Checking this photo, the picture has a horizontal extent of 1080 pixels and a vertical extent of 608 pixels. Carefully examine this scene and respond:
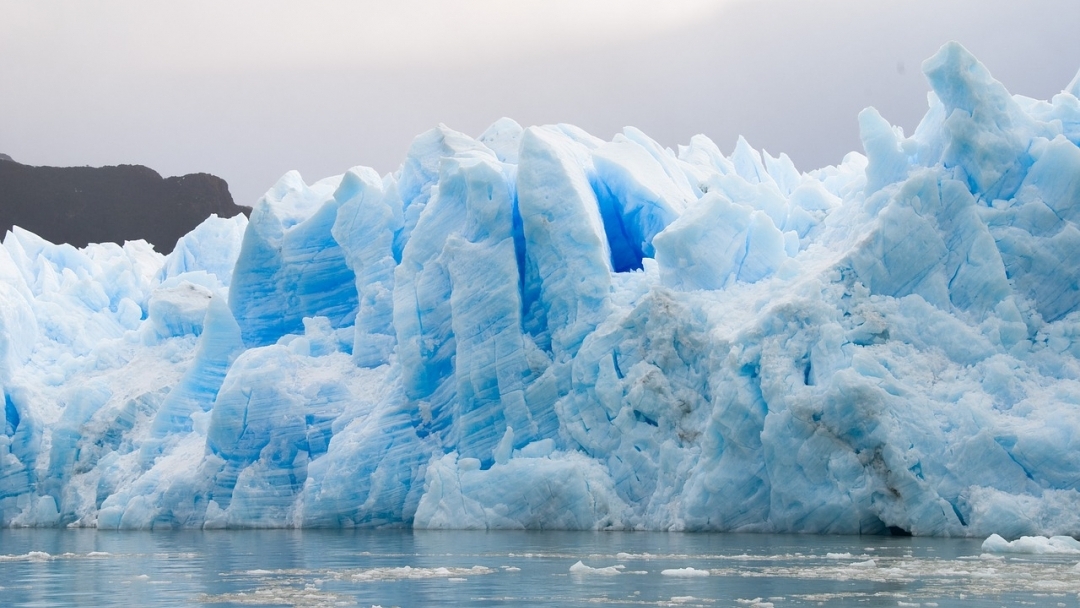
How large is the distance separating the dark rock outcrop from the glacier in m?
35.2

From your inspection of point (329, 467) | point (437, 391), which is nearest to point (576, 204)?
point (437, 391)

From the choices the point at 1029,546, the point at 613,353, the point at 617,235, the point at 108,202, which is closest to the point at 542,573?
the point at 1029,546

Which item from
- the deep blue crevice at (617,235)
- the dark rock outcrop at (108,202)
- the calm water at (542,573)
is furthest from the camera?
the dark rock outcrop at (108,202)

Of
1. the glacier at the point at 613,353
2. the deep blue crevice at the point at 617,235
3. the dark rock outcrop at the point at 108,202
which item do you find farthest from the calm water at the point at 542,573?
the dark rock outcrop at the point at 108,202

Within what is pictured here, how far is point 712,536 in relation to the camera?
Result: 58.3 feet

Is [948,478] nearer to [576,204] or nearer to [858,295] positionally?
[858,295]

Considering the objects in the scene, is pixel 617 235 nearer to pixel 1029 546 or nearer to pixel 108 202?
pixel 1029 546

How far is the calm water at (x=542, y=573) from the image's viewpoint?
964 cm

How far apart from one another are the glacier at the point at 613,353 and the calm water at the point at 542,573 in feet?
4.57

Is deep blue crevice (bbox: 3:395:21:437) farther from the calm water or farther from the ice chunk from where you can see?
the ice chunk

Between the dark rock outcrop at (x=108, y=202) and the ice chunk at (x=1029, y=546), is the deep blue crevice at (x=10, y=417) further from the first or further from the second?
the dark rock outcrop at (x=108, y=202)

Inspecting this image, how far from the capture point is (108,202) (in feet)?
212

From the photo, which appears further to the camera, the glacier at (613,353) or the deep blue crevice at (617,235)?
the deep blue crevice at (617,235)

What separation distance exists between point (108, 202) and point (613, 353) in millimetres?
49685
